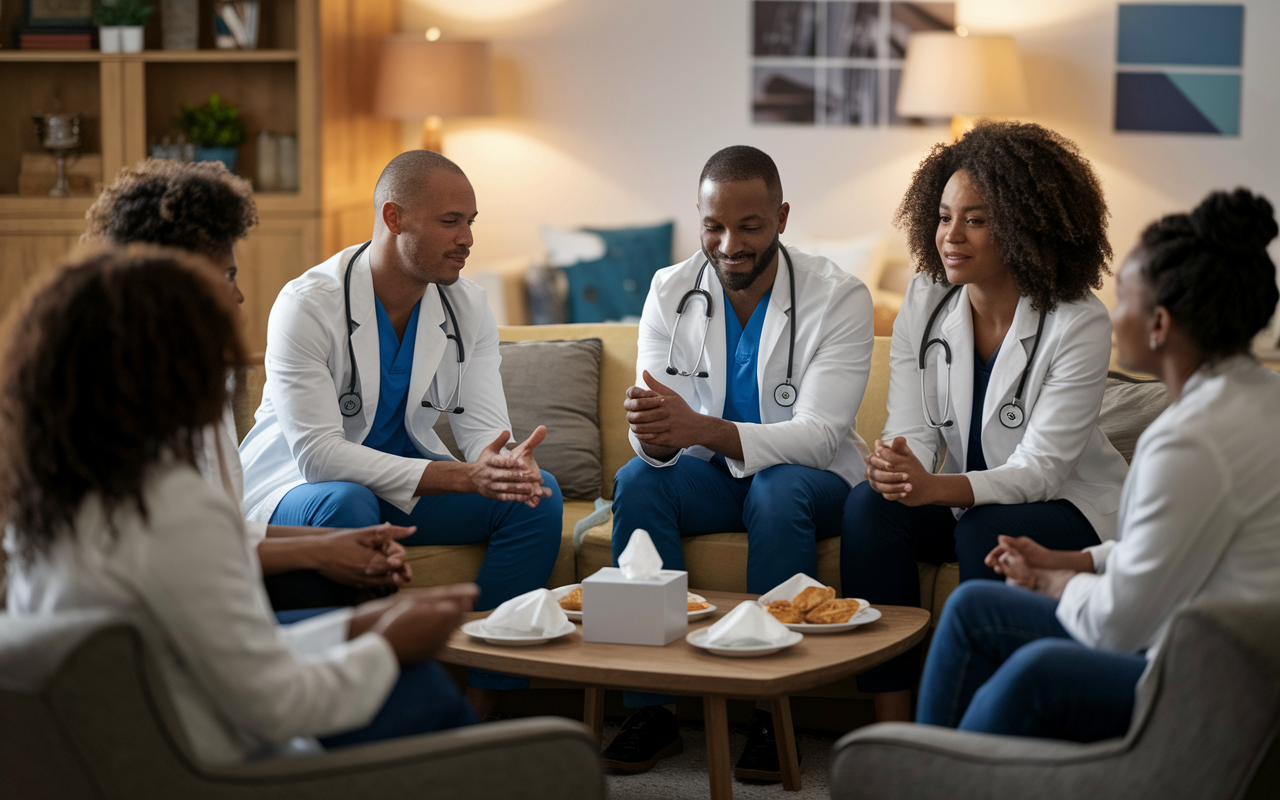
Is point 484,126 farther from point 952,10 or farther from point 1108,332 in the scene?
point 1108,332

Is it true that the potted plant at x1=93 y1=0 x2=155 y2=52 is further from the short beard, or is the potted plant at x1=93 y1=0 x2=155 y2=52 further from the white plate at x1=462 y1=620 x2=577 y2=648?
the white plate at x1=462 y1=620 x2=577 y2=648

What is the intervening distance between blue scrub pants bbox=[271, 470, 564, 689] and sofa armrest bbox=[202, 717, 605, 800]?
3.59ft

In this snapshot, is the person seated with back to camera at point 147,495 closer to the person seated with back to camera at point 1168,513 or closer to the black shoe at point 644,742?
the person seated with back to camera at point 1168,513

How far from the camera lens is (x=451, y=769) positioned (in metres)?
1.27

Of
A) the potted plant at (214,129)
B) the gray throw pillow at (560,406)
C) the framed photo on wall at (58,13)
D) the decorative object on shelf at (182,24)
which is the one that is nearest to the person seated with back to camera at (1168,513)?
the gray throw pillow at (560,406)

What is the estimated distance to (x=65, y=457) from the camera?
121 cm

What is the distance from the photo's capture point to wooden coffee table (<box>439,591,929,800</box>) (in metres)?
1.75

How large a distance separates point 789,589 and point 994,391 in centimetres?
62

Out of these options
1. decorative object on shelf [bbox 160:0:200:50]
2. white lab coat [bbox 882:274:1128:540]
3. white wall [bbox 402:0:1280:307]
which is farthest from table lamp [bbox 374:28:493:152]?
white lab coat [bbox 882:274:1128:540]

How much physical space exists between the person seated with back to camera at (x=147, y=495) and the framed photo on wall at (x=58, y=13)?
13.4ft

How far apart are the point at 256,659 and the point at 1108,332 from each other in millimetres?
1752

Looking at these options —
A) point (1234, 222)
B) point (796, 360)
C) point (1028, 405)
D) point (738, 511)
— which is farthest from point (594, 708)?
point (1234, 222)

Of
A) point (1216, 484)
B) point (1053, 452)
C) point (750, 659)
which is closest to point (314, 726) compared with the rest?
point (750, 659)

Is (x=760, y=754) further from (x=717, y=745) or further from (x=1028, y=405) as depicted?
(x=1028, y=405)
